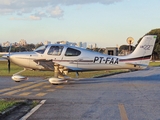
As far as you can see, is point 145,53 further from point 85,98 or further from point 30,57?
point 85,98

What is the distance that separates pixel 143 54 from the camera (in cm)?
2103

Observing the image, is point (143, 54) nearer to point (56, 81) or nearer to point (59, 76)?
point (59, 76)

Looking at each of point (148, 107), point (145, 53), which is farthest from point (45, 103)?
point (145, 53)

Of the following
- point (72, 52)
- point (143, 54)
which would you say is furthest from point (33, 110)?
point (143, 54)

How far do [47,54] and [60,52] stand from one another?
0.79 meters

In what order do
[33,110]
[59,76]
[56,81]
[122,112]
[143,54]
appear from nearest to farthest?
1. [122,112]
2. [33,110]
3. [56,81]
4. [59,76]
5. [143,54]

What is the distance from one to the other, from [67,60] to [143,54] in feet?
15.7

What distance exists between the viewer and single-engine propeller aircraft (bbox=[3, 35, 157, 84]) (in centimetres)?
2025

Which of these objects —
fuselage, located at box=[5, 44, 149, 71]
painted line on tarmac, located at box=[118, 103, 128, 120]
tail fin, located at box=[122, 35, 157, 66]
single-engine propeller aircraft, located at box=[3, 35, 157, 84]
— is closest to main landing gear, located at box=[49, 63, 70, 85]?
single-engine propeller aircraft, located at box=[3, 35, 157, 84]

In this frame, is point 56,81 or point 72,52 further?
point 72,52

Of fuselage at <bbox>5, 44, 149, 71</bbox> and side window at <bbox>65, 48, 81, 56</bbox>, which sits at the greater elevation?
side window at <bbox>65, 48, 81, 56</bbox>

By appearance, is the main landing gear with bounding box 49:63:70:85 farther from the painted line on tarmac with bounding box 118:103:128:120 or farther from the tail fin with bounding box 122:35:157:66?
the painted line on tarmac with bounding box 118:103:128:120

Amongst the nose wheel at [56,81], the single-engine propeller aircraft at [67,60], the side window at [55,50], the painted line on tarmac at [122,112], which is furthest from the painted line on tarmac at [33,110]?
the side window at [55,50]

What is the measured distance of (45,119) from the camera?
29.9 feet
